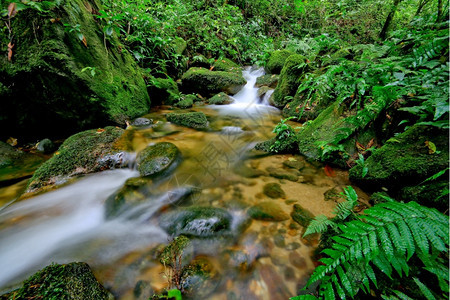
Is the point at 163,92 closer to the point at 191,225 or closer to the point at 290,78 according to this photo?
the point at 290,78

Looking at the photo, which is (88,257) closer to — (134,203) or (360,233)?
(134,203)

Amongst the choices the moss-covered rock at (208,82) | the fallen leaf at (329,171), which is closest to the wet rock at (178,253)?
the fallen leaf at (329,171)

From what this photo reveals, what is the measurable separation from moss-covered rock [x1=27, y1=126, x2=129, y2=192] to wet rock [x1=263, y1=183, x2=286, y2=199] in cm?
261

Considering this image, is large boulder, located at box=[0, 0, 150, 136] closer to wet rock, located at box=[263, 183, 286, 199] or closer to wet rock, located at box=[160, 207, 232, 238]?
wet rock, located at box=[160, 207, 232, 238]

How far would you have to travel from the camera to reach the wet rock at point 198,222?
2275 millimetres

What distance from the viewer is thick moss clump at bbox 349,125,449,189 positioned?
6.36 ft

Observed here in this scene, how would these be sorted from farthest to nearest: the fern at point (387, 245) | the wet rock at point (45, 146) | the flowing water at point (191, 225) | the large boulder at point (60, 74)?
the wet rock at point (45, 146)
the large boulder at point (60, 74)
the flowing water at point (191, 225)
the fern at point (387, 245)

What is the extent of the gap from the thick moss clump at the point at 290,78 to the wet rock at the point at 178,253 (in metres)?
5.90

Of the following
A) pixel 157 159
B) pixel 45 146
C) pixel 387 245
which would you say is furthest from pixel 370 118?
pixel 45 146

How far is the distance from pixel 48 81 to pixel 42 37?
0.83 m

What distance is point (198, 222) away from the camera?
2.32m

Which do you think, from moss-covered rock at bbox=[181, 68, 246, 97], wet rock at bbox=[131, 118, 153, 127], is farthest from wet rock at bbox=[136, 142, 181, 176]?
moss-covered rock at bbox=[181, 68, 246, 97]

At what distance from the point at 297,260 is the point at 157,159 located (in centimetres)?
270

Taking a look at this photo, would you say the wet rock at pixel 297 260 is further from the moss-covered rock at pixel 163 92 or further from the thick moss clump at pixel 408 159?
the moss-covered rock at pixel 163 92
